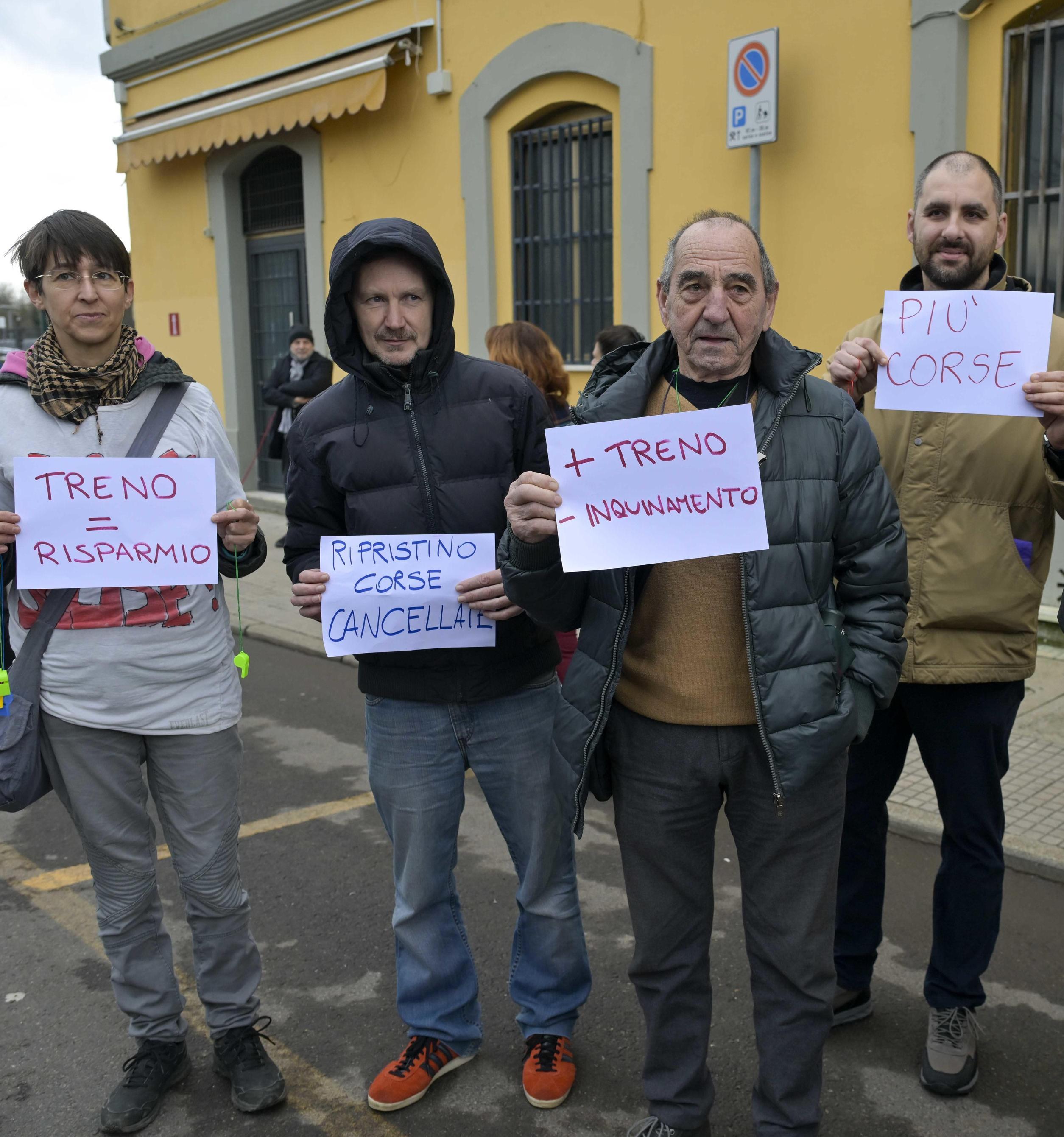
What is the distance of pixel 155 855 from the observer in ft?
9.36

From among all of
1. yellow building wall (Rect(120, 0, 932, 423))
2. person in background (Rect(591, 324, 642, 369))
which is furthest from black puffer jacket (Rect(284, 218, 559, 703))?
yellow building wall (Rect(120, 0, 932, 423))

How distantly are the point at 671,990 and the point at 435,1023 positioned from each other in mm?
706

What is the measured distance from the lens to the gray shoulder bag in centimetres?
263

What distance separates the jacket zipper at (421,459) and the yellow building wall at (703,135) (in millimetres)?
5257

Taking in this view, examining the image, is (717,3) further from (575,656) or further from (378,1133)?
(378,1133)

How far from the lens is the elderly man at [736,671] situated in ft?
7.52

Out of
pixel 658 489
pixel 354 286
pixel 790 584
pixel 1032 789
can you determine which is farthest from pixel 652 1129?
pixel 1032 789

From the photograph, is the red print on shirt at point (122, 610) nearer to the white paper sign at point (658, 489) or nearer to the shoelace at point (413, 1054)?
the white paper sign at point (658, 489)

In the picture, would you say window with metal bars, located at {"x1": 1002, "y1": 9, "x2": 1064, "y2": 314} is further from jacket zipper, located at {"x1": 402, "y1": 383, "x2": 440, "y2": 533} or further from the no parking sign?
jacket zipper, located at {"x1": 402, "y1": 383, "x2": 440, "y2": 533}

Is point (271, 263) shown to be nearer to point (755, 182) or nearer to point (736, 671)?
point (755, 182)

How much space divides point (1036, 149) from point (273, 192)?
839 cm

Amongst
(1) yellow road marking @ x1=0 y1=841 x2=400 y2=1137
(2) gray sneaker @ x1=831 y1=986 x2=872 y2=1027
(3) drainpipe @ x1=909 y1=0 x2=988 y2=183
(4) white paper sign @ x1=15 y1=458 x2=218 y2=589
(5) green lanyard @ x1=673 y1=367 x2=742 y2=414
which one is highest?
(3) drainpipe @ x1=909 y1=0 x2=988 y2=183

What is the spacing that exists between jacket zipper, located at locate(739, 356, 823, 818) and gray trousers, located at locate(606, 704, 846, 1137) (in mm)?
62

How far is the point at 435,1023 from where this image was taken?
2908 millimetres
